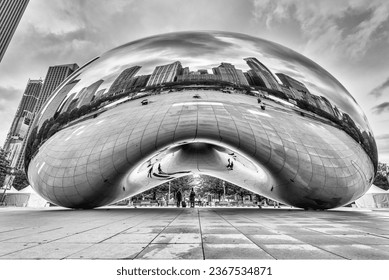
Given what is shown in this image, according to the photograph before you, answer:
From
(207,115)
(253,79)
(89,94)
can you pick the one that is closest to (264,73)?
(253,79)

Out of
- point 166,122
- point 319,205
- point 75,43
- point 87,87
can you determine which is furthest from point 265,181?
point 75,43

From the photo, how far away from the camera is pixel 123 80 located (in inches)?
300

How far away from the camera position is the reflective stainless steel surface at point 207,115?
7492 mm

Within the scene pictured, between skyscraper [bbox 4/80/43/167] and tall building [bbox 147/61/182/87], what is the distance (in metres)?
38.1

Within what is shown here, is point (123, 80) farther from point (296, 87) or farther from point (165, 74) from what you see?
point (296, 87)

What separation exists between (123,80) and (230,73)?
341 cm

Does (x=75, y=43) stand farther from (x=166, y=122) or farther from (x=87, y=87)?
(x=166, y=122)

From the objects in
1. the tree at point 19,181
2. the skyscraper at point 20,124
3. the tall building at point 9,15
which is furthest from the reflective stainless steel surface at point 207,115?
the tree at point 19,181

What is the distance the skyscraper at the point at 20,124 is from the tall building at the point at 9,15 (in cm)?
1990

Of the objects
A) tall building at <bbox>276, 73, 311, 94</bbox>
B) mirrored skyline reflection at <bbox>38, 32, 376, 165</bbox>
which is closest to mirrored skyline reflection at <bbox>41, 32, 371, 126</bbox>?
mirrored skyline reflection at <bbox>38, 32, 376, 165</bbox>

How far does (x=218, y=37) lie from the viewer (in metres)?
8.23

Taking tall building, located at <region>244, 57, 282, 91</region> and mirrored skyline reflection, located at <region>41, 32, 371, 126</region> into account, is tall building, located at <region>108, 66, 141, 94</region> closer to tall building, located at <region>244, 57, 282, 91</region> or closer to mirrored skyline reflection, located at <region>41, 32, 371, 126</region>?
mirrored skyline reflection, located at <region>41, 32, 371, 126</region>
